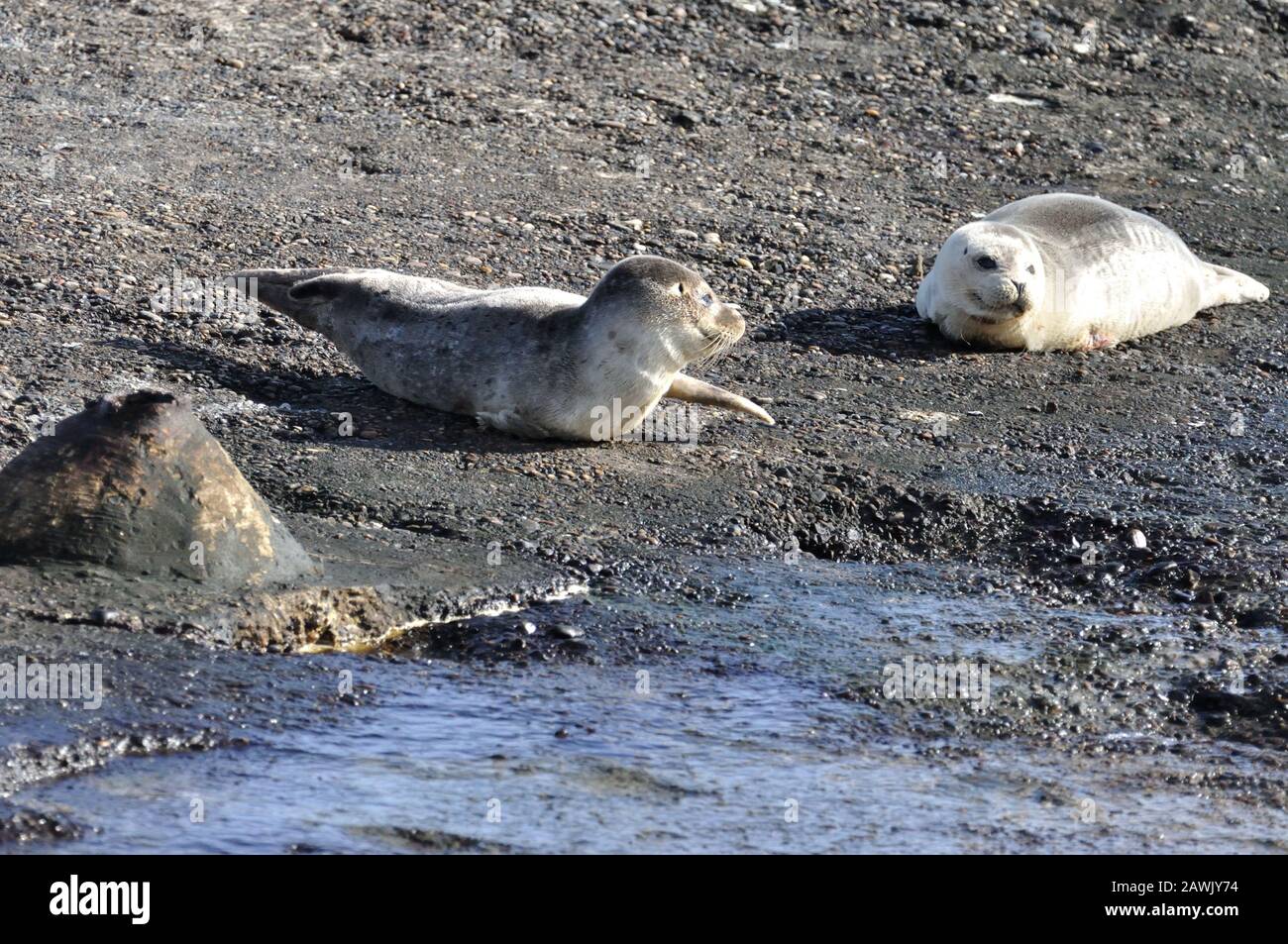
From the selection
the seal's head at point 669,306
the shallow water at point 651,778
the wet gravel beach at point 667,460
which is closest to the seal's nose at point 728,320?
the seal's head at point 669,306

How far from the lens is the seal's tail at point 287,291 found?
23.4 feet

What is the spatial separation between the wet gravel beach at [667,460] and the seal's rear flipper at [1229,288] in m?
0.11

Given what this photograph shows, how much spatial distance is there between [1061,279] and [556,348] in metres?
2.96

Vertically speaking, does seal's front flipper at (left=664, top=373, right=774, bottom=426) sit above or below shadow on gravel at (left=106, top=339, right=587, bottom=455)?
above

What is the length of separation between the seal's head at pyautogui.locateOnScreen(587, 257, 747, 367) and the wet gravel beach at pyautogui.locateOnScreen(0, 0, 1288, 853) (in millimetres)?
392

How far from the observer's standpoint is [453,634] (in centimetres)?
506

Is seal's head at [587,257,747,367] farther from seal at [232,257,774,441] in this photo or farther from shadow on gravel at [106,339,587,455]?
shadow on gravel at [106,339,587,455]

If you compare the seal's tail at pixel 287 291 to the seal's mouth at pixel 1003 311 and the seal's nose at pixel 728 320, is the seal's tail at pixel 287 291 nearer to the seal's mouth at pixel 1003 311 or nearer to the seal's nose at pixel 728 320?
the seal's nose at pixel 728 320

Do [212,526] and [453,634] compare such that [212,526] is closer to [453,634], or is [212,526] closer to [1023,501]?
[453,634]

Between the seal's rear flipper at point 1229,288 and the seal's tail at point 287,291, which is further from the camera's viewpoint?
the seal's rear flipper at point 1229,288

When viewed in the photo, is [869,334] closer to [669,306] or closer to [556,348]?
[669,306]

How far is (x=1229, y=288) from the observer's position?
9.44m

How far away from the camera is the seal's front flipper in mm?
6887

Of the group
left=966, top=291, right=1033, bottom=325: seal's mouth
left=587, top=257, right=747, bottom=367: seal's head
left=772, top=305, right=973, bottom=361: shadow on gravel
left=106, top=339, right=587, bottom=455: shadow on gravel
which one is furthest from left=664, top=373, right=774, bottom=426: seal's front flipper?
left=966, top=291, right=1033, bottom=325: seal's mouth
